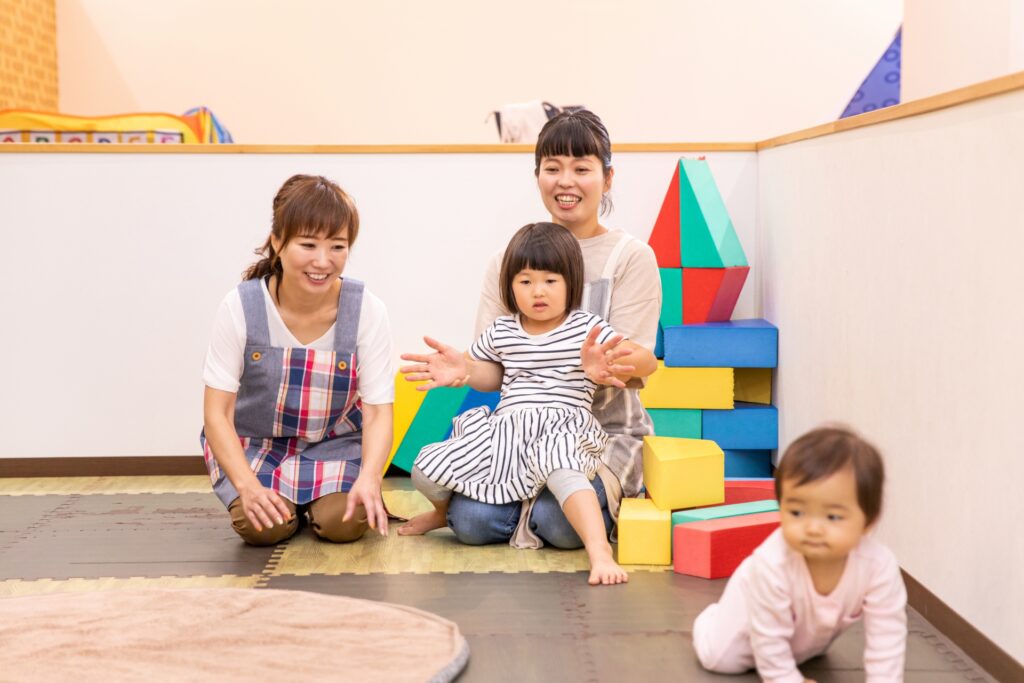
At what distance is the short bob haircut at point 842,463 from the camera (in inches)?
55.5

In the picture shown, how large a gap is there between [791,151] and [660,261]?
0.48 meters

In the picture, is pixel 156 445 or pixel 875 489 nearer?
pixel 875 489

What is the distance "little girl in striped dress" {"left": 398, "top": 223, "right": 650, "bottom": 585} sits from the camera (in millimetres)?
2350

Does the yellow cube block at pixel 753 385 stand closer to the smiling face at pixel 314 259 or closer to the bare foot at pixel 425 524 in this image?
the bare foot at pixel 425 524

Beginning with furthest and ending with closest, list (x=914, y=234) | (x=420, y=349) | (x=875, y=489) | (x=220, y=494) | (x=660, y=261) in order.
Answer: (x=420, y=349) < (x=660, y=261) < (x=220, y=494) < (x=914, y=234) < (x=875, y=489)

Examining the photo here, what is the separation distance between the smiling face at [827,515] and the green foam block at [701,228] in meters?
1.71

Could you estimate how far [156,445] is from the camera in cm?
329

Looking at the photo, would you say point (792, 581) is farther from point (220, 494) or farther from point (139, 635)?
point (220, 494)

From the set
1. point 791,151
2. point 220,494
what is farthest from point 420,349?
point 791,151

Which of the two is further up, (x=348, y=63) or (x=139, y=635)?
(x=348, y=63)

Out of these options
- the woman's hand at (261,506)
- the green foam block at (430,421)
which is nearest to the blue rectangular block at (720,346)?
the green foam block at (430,421)

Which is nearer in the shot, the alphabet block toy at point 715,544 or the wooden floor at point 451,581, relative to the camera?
the wooden floor at point 451,581

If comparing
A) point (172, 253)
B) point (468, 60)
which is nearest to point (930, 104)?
point (172, 253)

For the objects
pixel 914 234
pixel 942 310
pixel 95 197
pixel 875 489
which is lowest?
pixel 875 489
